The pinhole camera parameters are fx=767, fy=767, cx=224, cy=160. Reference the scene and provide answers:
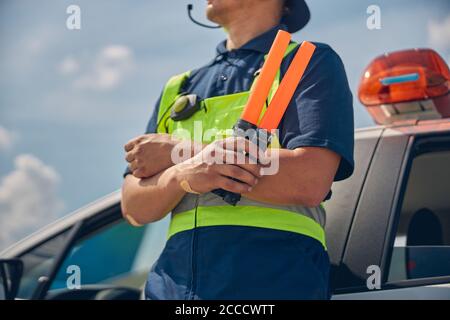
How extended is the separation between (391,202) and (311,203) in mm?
703

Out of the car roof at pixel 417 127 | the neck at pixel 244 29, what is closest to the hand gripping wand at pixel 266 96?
the neck at pixel 244 29

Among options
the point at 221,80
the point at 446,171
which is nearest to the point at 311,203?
the point at 221,80

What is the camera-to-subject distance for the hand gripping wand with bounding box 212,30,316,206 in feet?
6.48

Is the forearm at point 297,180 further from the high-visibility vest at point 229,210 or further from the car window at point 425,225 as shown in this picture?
the car window at point 425,225

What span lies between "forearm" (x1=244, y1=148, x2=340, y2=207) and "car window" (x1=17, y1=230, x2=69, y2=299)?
53.0 inches

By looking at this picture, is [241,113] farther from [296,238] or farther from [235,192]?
[296,238]

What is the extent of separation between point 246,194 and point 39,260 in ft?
4.62

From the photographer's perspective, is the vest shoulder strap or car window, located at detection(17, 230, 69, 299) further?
car window, located at detection(17, 230, 69, 299)

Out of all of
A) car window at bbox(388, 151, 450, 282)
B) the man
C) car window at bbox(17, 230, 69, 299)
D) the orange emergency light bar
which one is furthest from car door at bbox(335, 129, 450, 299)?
car window at bbox(17, 230, 69, 299)

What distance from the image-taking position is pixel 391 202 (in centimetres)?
265

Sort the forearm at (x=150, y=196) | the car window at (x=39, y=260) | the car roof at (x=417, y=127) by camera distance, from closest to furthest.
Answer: the forearm at (x=150, y=196) < the car roof at (x=417, y=127) < the car window at (x=39, y=260)

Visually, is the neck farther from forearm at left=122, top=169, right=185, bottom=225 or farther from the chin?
forearm at left=122, top=169, right=185, bottom=225

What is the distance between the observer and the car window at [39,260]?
3109mm

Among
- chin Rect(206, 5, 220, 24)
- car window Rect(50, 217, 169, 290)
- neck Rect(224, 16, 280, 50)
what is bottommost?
car window Rect(50, 217, 169, 290)
